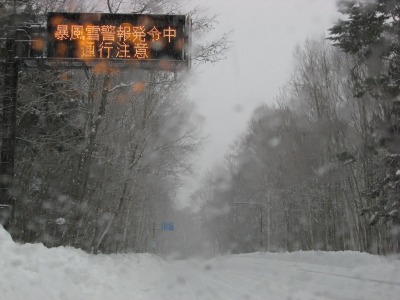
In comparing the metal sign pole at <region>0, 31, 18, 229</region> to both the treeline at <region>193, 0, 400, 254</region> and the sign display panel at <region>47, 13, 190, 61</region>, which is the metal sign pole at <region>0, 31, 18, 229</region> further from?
→ the treeline at <region>193, 0, 400, 254</region>

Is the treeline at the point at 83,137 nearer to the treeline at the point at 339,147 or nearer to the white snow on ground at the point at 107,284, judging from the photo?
the white snow on ground at the point at 107,284

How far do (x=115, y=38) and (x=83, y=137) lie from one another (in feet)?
22.0

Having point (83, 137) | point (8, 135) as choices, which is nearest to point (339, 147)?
point (83, 137)

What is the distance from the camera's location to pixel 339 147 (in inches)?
1182

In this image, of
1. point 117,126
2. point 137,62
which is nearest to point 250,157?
point 117,126

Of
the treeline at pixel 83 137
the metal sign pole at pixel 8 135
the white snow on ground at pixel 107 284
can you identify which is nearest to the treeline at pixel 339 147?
the white snow on ground at pixel 107 284

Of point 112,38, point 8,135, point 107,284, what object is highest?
point 112,38

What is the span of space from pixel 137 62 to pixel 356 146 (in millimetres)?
18754

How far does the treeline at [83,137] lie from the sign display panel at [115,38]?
886mm

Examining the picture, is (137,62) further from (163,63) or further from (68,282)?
(68,282)

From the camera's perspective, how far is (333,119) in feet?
99.5

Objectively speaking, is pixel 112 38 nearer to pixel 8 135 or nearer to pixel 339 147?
pixel 8 135

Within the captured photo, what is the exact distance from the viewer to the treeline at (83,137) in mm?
14734

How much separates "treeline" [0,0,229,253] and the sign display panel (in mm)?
886
